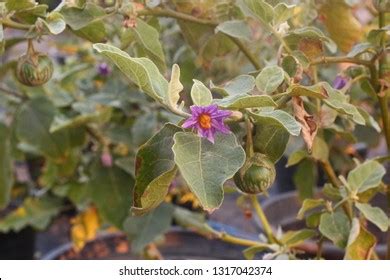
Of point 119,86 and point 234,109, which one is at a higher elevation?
point 234,109

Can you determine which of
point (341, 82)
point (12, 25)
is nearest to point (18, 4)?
point (12, 25)

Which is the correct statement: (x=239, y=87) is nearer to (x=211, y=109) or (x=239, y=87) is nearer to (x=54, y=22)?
(x=211, y=109)

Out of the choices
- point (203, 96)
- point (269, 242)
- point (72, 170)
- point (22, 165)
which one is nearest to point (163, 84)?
point (203, 96)

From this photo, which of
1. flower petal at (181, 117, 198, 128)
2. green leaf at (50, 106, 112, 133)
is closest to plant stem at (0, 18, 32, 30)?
flower petal at (181, 117, 198, 128)

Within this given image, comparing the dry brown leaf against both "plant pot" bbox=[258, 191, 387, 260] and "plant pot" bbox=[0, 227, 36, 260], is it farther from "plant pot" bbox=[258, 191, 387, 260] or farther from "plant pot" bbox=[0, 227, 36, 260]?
"plant pot" bbox=[0, 227, 36, 260]

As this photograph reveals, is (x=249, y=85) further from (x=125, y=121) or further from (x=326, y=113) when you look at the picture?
(x=125, y=121)
